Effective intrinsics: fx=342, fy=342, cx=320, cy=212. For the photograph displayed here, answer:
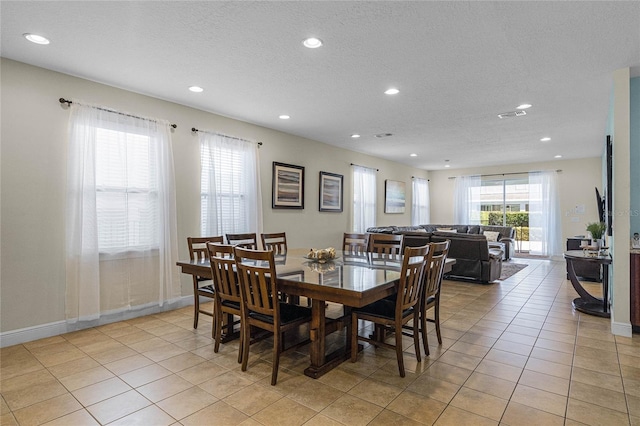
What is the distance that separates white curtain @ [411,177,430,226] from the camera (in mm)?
9766

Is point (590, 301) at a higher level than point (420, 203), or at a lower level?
lower

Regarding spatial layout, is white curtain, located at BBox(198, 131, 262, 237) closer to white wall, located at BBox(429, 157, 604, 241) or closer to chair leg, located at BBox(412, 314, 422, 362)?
chair leg, located at BBox(412, 314, 422, 362)

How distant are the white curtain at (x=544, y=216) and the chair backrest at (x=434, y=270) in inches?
285

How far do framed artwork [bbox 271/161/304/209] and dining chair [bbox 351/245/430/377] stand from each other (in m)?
3.11

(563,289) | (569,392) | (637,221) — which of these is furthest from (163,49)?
(563,289)

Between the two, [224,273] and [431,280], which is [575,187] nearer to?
[431,280]

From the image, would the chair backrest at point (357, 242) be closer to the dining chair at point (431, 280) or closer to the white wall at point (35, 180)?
the dining chair at point (431, 280)

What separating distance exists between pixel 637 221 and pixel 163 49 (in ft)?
16.1

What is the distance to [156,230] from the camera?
4.00 metres

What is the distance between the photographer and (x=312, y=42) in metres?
2.70

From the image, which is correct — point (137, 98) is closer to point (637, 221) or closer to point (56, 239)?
point (56, 239)

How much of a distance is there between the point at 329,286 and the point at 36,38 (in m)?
2.94

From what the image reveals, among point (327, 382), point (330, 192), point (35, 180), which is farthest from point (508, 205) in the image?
point (35, 180)

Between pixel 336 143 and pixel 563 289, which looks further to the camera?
pixel 336 143
